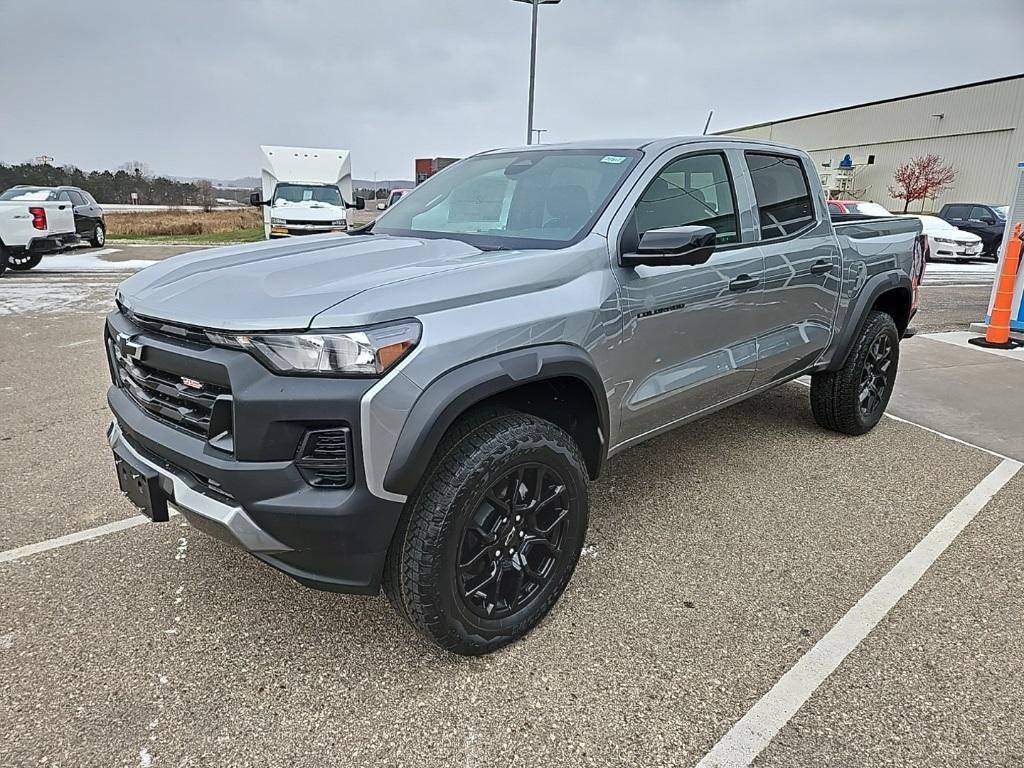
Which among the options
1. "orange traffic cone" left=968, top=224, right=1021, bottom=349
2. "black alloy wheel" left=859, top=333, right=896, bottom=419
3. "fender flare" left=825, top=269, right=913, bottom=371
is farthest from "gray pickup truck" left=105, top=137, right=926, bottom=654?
"orange traffic cone" left=968, top=224, right=1021, bottom=349

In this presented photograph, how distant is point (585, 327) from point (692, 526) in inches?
54.1

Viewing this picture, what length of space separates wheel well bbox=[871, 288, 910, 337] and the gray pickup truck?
5.09 feet

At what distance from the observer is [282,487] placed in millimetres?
2004

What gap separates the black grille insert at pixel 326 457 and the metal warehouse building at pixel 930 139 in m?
32.7

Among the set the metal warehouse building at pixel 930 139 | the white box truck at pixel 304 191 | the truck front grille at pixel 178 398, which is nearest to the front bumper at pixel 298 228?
the white box truck at pixel 304 191

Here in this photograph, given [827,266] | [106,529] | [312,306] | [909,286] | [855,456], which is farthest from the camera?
[909,286]

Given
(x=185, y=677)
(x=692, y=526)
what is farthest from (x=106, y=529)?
(x=692, y=526)

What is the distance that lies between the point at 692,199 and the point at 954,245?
18986 mm

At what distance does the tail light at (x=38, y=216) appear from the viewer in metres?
12.3

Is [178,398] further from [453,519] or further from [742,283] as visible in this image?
[742,283]

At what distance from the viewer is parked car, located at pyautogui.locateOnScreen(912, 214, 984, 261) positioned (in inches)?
734

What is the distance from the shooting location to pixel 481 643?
2.40m

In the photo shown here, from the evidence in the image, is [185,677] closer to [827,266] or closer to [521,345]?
[521,345]

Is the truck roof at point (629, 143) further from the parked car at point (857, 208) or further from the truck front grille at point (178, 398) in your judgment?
the parked car at point (857, 208)
